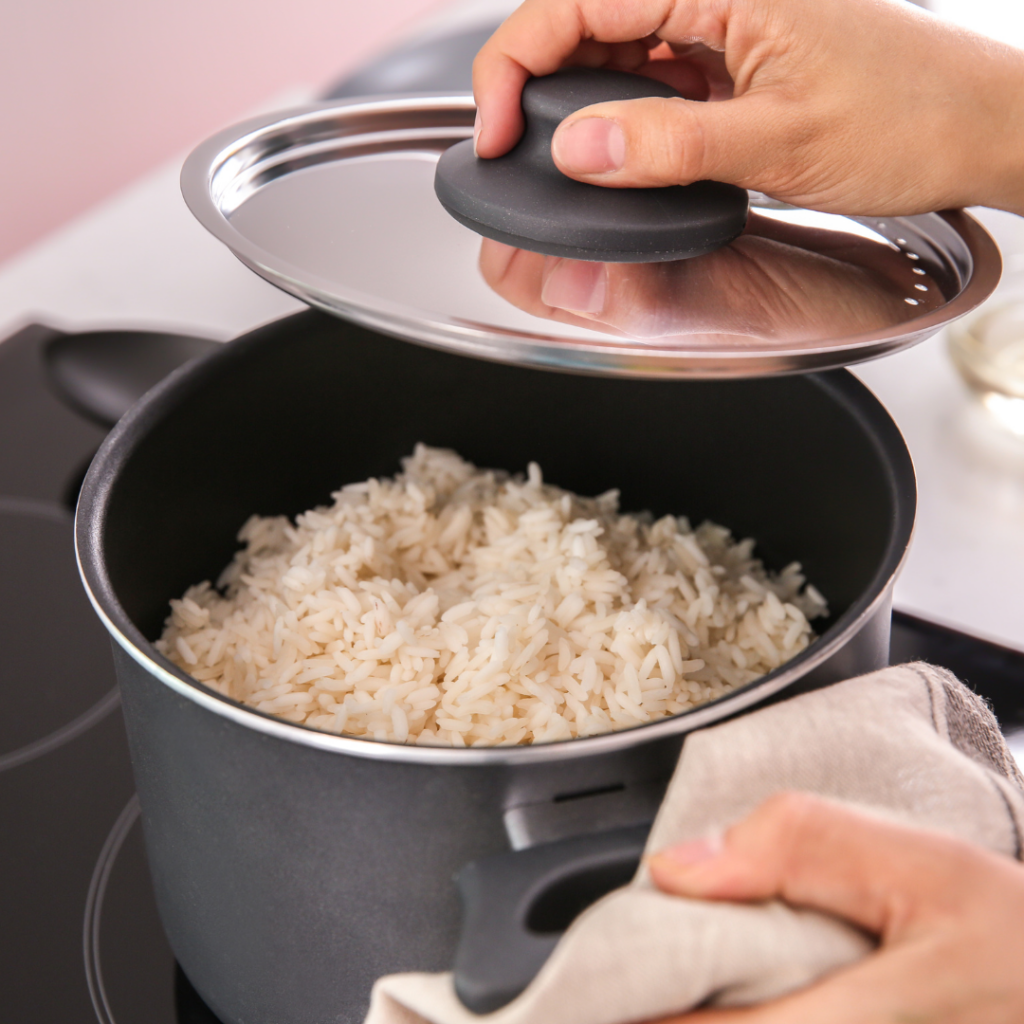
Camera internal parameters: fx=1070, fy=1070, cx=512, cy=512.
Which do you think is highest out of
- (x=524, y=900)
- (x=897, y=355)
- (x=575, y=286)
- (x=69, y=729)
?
(x=575, y=286)

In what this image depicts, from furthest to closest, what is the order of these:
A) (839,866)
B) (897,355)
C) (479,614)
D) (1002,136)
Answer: (897,355), (1002,136), (479,614), (839,866)

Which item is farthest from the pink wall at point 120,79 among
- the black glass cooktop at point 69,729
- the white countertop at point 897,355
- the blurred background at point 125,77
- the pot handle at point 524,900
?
the pot handle at point 524,900

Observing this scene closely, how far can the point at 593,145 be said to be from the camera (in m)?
0.57

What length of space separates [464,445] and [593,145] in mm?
402

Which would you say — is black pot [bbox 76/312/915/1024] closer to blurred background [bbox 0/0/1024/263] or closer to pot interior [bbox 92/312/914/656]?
pot interior [bbox 92/312/914/656]

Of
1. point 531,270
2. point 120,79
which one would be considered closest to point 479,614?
point 531,270

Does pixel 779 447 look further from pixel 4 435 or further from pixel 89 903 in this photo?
pixel 4 435

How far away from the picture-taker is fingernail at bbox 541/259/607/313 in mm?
566

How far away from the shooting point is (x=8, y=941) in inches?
27.8

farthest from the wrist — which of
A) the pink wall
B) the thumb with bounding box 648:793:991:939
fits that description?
the pink wall

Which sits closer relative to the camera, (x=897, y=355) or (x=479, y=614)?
(x=479, y=614)

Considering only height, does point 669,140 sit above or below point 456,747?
A: above

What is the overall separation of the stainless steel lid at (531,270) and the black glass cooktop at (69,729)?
14.2 inches

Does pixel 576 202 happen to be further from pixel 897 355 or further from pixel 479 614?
pixel 897 355
